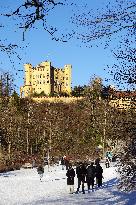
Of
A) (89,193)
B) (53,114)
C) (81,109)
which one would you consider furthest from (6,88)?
(81,109)

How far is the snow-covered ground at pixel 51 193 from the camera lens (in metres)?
18.5

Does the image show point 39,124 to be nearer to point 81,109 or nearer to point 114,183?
point 81,109

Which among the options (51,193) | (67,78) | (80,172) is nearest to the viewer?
(51,193)

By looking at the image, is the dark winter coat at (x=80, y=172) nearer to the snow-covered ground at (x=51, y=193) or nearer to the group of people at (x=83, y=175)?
the group of people at (x=83, y=175)

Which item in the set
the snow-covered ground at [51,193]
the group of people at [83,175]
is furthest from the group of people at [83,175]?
the snow-covered ground at [51,193]

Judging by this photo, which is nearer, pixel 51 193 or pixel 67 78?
pixel 51 193

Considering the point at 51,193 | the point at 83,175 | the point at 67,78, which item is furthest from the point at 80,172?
the point at 67,78

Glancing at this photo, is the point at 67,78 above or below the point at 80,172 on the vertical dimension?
above

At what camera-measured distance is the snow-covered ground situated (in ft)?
60.7

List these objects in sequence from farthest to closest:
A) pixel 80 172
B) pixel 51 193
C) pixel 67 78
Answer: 1. pixel 67 78
2. pixel 80 172
3. pixel 51 193

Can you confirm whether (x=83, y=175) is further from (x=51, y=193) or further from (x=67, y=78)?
(x=67, y=78)

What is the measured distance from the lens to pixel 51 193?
20922mm

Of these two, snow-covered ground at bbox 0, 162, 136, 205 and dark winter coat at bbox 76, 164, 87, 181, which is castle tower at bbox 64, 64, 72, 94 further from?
Result: dark winter coat at bbox 76, 164, 87, 181

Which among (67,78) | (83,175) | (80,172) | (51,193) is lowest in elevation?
(51,193)
